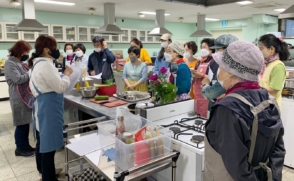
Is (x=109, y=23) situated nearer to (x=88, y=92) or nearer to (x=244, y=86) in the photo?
(x=88, y=92)

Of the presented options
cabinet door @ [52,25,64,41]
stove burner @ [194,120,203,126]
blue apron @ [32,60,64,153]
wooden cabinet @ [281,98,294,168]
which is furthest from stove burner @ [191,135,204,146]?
cabinet door @ [52,25,64,41]

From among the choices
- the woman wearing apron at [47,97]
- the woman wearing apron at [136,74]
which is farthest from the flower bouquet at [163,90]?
the woman wearing apron at [136,74]

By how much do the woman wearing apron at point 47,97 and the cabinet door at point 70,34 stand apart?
5.65 metres

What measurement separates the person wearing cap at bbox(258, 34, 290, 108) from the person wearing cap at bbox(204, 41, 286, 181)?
1310 millimetres

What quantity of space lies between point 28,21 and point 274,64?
4176 millimetres

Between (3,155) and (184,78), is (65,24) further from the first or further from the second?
(184,78)

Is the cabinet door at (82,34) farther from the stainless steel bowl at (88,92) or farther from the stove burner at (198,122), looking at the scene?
the stove burner at (198,122)

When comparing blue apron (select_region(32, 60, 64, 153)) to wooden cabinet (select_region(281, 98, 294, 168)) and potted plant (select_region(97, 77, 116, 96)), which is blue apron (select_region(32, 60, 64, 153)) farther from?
wooden cabinet (select_region(281, 98, 294, 168))

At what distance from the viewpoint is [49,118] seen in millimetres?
2168

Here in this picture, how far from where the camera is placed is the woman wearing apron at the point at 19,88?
118 inches

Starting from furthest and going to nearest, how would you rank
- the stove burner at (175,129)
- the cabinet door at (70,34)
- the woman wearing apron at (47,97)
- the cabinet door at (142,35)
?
the cabinet door at (142,35) < the cabinet door at (70,34) < the woman wearing apron at (47,97) < the stove burner at (175,129)

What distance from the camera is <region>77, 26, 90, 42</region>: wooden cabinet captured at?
7785 mm

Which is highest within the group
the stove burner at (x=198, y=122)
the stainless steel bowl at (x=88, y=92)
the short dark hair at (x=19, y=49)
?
the short dark hair at (x=19, y=49)

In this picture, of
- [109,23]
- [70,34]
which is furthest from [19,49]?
[70,34]
